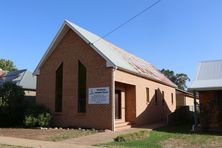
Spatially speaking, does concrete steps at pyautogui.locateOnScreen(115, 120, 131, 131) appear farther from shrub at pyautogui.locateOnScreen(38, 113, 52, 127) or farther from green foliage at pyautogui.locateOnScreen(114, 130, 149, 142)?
shrub at pyautogui.locateOnScreen(38, 113, 52, 127)

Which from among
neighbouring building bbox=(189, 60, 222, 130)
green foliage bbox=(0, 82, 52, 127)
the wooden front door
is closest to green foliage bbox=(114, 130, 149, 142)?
neighbouring building bbox=(189, 60, 222, 130)

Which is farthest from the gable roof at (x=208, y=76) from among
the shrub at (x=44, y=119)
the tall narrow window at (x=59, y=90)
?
the shrub at (x=44, y=119)

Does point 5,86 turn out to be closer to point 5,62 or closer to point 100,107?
point 100,107

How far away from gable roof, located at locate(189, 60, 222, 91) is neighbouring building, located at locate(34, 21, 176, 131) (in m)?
4.74

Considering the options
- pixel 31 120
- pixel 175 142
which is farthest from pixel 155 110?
pixel 175 142

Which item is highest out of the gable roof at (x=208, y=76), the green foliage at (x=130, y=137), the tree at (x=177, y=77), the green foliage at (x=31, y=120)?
the tree at (x=177, y=77)

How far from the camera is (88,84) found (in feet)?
74.0

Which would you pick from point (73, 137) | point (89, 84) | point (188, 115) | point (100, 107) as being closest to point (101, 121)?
point (100, 107)

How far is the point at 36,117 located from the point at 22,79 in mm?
12210

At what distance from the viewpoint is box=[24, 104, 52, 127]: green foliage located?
22.3m

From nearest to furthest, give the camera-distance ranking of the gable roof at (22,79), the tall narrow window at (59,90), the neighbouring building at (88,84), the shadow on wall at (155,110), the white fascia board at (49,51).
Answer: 1. the neighbouring building at (88,84)
2. the white fascia board at (49,51)
3. the tall narrow window at (59,90)
4. the shadow on wall at (155,110)
5. the gable roof at (22,79)

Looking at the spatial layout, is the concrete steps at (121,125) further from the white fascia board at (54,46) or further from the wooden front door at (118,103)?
the white fascia board at (54,46)

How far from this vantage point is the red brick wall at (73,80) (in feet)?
71.2

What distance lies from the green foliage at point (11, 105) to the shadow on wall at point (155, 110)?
9169mm
